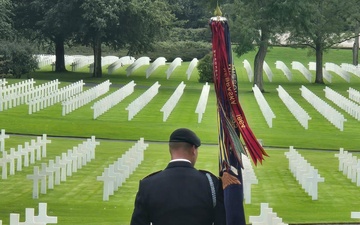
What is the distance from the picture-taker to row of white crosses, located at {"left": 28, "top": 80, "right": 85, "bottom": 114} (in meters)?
47.8

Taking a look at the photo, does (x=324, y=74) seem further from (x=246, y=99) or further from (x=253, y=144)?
(x=253, y=144)

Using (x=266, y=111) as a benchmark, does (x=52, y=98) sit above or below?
above

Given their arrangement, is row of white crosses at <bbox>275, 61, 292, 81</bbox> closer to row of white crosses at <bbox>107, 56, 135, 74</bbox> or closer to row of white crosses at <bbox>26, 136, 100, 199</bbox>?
row of white crosses at <bbox>107, 56, 135, 74</bbox>

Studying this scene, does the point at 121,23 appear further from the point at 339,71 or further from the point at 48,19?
the point at 339,71

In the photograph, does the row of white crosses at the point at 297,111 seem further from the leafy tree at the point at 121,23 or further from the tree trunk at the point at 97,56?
the tree trunk at the point at 97,56

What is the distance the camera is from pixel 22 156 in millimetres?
30781

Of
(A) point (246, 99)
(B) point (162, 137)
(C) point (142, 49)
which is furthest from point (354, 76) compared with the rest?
(B) point (162, 137)

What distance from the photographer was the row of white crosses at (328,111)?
45.4 metres

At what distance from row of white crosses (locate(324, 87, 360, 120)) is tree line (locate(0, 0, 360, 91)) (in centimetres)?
865

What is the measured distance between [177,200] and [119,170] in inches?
706

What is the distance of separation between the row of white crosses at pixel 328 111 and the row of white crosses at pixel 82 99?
414 inches

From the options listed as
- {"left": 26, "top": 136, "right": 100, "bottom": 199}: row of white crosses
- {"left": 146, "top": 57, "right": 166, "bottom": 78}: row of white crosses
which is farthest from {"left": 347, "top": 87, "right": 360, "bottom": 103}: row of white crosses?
{"left": 26, "top": 136, "right": 100, "bottom": 199}: row of white crosses

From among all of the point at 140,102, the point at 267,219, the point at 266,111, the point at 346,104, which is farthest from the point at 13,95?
the point at 267,219

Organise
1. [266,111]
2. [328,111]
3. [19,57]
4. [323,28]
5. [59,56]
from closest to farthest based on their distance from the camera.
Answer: [266,111], [328,111], [19,57], [323,28], [59,56]
